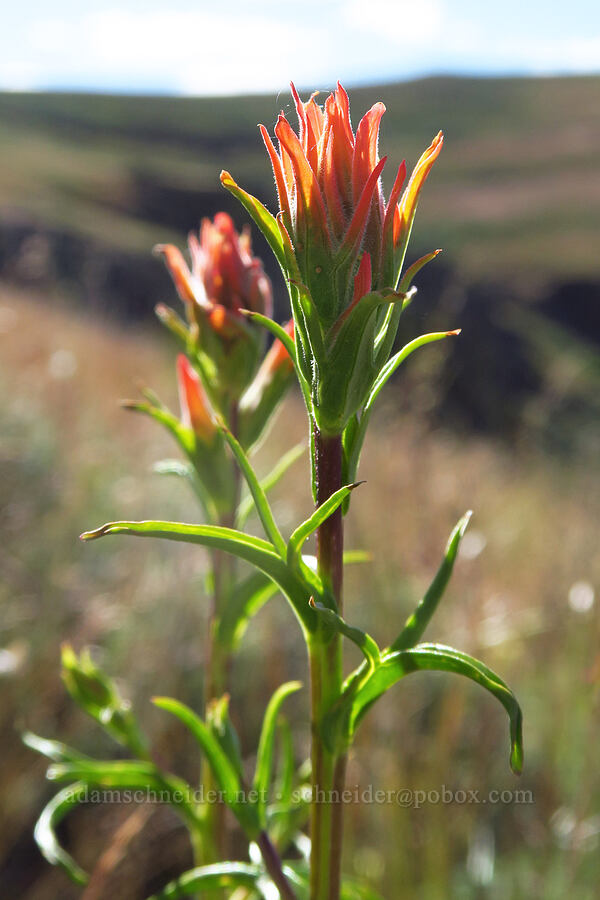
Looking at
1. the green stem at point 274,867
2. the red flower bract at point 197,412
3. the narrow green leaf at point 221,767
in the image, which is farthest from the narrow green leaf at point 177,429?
the green stem at point 274,867

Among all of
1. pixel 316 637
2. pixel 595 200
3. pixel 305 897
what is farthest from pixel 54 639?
pixel 595 200

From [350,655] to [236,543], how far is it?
2.45 metres

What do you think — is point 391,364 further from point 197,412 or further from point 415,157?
point 415,157

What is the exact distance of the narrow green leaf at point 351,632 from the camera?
54 cm


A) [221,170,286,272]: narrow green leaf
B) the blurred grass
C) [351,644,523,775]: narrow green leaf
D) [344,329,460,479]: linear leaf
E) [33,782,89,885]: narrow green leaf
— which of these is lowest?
the blurred grass

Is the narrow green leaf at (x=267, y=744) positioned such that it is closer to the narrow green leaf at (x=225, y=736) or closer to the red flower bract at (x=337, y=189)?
the narrow green leaf at (x=225, y=736)

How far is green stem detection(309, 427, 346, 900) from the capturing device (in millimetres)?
594

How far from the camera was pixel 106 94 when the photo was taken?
44031 millimetres

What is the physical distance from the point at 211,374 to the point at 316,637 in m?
0.39

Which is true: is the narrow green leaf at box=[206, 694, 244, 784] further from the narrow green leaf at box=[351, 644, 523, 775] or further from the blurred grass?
the blurred grass

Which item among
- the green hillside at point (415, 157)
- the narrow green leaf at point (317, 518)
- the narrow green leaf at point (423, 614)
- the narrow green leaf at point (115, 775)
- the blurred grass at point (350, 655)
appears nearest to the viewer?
the narrow green leaf at point (317, 518)

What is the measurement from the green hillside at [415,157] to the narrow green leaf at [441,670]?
22.4m

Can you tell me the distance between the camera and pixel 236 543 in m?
0.55

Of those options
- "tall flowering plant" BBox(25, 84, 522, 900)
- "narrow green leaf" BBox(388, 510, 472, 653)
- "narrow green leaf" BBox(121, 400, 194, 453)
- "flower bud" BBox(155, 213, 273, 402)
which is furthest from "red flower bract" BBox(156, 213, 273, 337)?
"narrow green leaf" BBox(388, 510, 472, 653)
